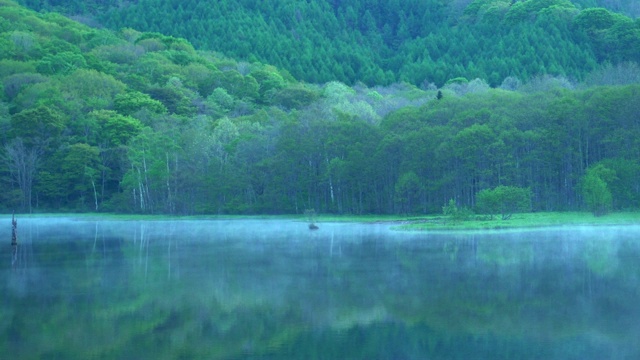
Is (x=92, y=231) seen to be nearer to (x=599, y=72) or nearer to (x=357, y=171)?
(x=357, y=171)

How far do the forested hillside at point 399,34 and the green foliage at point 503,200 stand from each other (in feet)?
179

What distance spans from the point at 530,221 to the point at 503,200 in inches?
102

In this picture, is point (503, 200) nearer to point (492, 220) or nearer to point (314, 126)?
point (492, 220)

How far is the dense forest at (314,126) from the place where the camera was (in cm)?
6762

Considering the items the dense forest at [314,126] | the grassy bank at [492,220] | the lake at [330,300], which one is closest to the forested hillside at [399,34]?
the dense forest at [314,126]

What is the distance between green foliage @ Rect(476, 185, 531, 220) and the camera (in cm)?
5809

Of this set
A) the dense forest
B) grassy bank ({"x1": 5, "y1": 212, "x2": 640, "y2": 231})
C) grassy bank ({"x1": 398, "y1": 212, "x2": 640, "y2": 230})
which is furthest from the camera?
the dense forest

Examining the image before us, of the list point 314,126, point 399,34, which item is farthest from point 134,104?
point 399,34

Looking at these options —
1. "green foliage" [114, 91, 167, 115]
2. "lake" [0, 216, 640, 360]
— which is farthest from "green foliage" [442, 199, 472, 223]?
"green foliage" [114, 91, 167, 115]

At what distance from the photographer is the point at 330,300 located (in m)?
26.2

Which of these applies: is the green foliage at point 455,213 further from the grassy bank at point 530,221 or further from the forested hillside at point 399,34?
the forested hillside at point 399,34

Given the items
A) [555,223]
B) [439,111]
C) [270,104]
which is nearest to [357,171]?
[439,111]

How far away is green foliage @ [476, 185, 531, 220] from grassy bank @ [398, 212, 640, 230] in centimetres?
73

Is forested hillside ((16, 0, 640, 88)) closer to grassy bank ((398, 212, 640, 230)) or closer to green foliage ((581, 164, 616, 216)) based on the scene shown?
green foliage ((581, 164, 616, 216))
